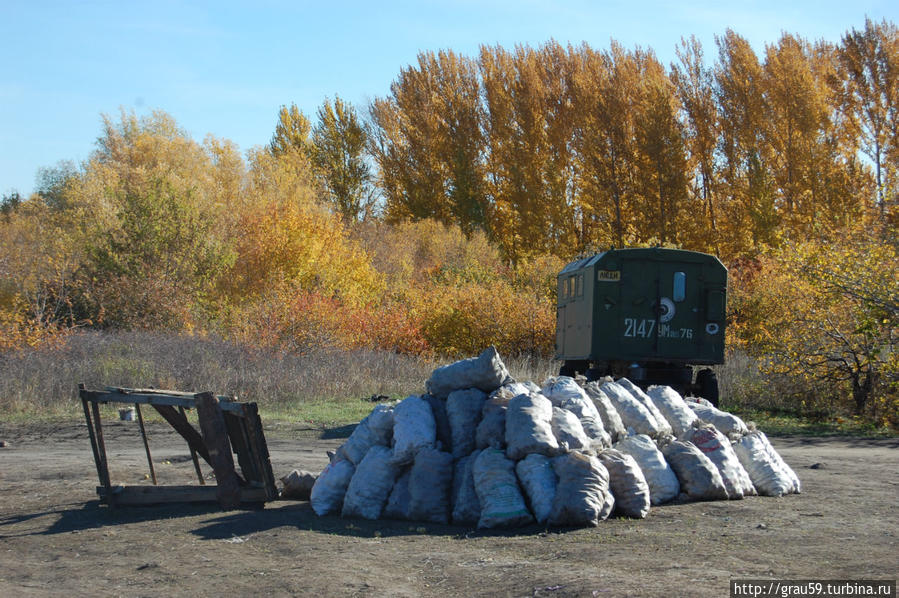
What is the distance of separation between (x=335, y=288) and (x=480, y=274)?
20.6ft

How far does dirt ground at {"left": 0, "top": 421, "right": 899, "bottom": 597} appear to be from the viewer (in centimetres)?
608

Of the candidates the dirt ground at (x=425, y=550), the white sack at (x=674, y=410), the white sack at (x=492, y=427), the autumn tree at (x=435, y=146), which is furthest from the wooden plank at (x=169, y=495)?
the autumn tree at (x=435, y=146)

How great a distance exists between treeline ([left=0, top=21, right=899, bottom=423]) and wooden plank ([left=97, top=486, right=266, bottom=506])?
37.4 ft

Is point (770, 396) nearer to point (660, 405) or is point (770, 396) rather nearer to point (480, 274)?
point (660, 405)

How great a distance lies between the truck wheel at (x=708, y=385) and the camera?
17.0 meters

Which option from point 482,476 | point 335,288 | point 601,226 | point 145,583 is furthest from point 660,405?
point 601,226

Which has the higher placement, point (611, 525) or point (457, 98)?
point (457, 98)

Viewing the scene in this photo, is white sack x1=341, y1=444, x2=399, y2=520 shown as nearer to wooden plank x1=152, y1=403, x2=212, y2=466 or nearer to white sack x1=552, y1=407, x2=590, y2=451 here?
white sack x1=552, y1=407, x2=590, y2=451

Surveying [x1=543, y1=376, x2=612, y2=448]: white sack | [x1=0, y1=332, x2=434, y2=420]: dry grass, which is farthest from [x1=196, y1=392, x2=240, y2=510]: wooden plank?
[x1=0, y1=332, x2=434, y2=420]: dry grass

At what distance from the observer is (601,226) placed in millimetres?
43812

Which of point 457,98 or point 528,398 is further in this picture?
point 457,98

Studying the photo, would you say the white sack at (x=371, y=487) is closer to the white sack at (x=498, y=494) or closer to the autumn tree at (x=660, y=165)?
the white sack at (x=498, y=494)

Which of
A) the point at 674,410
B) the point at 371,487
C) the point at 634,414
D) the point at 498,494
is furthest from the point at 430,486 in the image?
the point at 674,410

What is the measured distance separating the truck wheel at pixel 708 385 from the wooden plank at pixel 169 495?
33.9 feet
